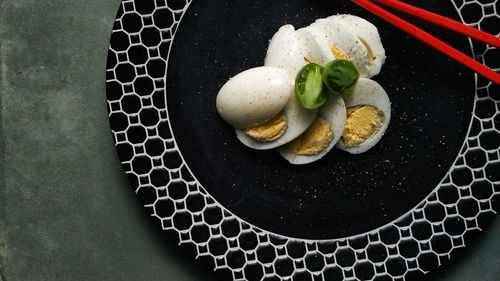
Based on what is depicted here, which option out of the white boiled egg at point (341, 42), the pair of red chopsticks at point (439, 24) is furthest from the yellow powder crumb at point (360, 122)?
the pair of red chopsticks at point (439, 24)

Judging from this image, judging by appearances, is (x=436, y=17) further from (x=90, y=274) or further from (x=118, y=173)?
(x=90, y=274)

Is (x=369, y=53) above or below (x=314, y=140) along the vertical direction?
above

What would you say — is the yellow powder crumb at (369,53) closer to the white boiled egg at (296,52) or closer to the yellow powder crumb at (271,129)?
the white boiled egg at (296,52)

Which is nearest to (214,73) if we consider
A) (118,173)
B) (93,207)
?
(118,173)

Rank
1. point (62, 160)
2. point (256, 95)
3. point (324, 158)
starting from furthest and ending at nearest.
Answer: point (62, 160) < point (324, 158) < point (256, 95)

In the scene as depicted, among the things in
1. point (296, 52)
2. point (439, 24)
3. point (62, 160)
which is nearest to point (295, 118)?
point (296, 52)

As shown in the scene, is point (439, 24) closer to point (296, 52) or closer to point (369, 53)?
point (369, 53)

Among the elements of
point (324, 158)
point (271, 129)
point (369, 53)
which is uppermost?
point (369, 53)
